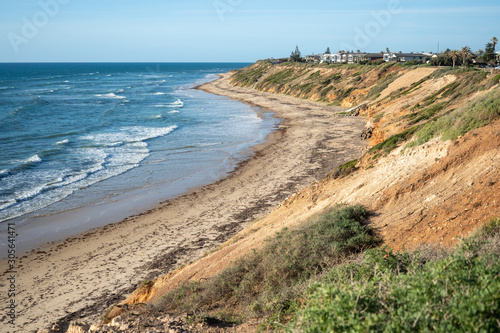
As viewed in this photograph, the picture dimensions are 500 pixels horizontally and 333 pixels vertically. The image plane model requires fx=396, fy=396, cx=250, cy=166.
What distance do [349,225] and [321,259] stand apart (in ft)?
4.95

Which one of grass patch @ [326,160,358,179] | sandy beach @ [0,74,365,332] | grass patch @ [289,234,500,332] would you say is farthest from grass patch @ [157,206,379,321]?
grass patch @ [326,160,358,179]

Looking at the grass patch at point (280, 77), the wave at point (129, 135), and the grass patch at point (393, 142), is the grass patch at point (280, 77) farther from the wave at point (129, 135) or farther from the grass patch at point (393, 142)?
the grass patch at point (393, 142)

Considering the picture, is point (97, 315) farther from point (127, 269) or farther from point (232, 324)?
point (232, 324)

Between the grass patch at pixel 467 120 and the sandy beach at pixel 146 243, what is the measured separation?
740cm

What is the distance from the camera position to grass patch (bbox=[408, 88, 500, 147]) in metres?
12.3

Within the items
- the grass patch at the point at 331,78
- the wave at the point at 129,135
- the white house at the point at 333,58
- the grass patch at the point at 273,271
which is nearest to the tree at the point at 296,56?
the white house at the point at 333,58

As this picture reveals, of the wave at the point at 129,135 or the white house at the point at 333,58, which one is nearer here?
the wave at the point at 129,135

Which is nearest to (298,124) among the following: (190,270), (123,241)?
(123,241)

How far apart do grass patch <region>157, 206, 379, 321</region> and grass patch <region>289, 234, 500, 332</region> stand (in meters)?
3.00

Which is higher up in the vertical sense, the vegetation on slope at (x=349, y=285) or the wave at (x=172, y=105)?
the wave at (x=172, y=105)

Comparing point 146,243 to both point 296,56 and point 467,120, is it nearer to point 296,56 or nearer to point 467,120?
point 467,120

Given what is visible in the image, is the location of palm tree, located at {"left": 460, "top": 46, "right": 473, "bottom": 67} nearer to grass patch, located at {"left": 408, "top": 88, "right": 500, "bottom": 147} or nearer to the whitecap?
grass patch, located at {"left": 408, "top": 88, "right": 500, "bottom": 147}

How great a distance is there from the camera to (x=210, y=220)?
1708 cm

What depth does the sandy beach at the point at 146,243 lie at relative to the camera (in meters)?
11.6
